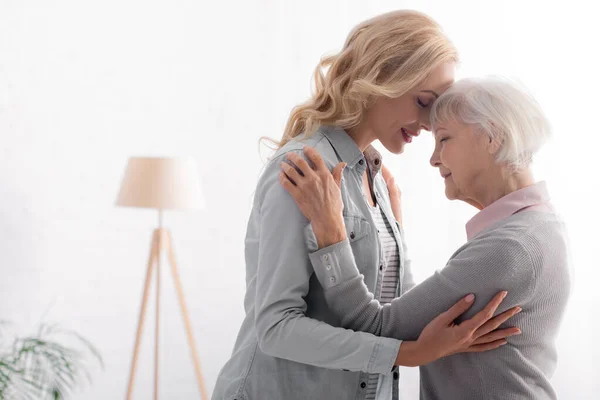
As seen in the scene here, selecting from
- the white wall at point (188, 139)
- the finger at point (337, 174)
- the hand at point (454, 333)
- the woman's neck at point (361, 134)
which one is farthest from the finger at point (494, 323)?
the white wall at point (188, 139)

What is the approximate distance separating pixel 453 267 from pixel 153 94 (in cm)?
277

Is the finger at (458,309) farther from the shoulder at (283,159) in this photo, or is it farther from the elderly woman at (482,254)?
the shoulder at (283,159)

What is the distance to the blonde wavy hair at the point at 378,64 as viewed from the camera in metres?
1.72

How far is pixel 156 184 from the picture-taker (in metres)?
3.42

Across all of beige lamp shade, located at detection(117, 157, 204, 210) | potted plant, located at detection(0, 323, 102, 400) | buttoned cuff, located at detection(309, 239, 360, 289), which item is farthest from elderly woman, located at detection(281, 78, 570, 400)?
potted plant, located at detection(0, 323, 102, 400)

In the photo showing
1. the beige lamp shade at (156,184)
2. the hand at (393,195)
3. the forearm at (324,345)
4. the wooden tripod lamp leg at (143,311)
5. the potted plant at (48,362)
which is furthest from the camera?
the wooden tripod lamp leg at (143,311)

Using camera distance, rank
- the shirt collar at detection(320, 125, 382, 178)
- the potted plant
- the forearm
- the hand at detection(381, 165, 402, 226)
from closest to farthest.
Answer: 1. the forearm
2. the shirt collar at detection(320, 125, 382, 178)
3. the hand at detection(381, 165, 402, 226)
4. the potted plant

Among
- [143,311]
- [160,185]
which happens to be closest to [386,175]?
[160,185]

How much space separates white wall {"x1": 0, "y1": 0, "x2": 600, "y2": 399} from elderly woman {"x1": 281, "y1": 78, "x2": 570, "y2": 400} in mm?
2457

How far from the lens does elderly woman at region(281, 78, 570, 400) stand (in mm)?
1545

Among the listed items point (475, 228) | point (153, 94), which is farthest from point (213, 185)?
point (475, 228)

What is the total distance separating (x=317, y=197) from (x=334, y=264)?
0.15m

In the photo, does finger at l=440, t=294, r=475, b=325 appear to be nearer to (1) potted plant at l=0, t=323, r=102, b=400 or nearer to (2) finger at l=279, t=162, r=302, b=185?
(2) finger at l=279, t=162, r=302, b=185

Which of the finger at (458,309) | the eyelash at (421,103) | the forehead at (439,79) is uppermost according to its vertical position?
the forehead at (439,79)
